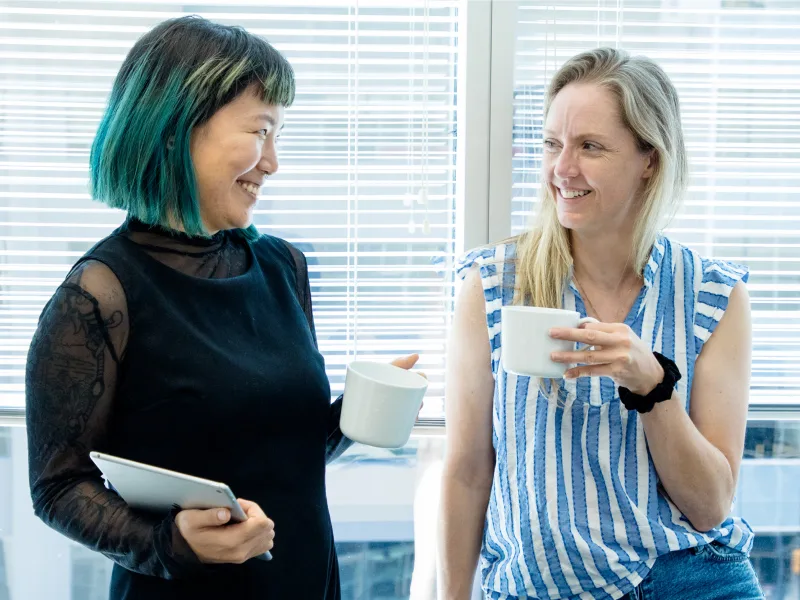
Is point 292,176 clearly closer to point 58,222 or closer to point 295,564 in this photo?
point 58,222

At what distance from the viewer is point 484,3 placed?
1.72 meters

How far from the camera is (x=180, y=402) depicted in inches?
42.6

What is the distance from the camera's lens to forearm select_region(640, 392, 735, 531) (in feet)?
4.38

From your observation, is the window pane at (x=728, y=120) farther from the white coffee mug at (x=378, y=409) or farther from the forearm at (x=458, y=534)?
the white coffee mug at (x=378, y=409)

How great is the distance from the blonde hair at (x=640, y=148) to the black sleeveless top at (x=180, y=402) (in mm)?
443

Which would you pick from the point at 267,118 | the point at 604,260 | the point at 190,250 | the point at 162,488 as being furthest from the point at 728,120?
the point at 162,488

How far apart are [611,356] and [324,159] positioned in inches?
33.6

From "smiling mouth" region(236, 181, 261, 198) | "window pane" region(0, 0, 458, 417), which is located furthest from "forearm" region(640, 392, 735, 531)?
"smiling mouth" region(236, 181, 261, 198)

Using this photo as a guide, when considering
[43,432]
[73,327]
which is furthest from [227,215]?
[43,432]

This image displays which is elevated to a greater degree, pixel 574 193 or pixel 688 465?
pixel 574 193

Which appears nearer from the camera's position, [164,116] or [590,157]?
[164,116]

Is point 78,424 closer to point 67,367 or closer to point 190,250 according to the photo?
point 67,367

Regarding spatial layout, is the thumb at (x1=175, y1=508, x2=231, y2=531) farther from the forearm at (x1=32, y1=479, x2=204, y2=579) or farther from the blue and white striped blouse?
the blue and white striped blouse

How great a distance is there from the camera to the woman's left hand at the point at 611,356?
1.17 m
